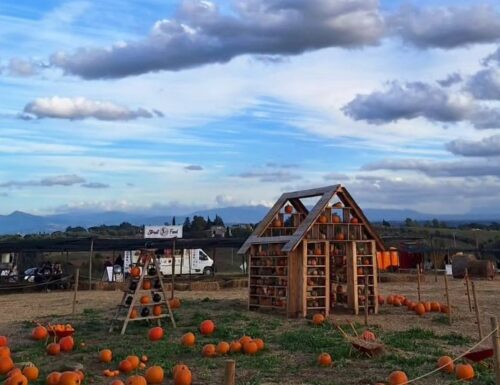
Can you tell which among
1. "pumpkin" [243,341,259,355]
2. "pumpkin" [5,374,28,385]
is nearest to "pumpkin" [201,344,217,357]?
"pumpkin" [243,341,259,355]

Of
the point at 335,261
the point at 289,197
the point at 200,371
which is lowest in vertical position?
the point at 200,371

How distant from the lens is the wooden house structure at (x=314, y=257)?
17.6 m

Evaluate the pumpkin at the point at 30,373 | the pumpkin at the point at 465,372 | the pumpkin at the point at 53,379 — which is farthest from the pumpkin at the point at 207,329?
the pumpkin at the point at 465,372

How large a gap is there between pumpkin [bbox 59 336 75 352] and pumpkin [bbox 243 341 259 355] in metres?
3.59

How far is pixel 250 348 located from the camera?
12.2 metres

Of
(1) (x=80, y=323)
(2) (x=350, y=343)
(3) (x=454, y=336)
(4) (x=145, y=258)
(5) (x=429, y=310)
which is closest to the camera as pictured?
(2) (x=350, y=343)

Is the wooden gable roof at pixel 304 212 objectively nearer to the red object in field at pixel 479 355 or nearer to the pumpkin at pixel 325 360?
the pumpkin at pixel 325 360

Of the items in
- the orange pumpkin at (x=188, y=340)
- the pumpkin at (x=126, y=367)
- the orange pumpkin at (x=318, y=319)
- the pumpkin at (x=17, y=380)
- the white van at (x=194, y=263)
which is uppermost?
the white van at (x=194, y=263)

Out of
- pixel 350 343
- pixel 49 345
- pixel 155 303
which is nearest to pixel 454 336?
pixel 350 343

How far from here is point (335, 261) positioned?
19750mm

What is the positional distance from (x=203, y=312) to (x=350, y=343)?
7187 millimetres

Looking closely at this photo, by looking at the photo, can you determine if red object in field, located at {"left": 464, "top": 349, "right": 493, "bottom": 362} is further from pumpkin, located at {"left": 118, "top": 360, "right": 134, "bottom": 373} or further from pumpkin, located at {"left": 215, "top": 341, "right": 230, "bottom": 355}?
pumpkin, located at {"left": 118, "top": 360, "right": 134, "bottom": 373}

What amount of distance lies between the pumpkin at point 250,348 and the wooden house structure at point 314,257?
17.0 feet

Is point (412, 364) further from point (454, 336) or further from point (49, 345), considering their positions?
point (49, 345)
